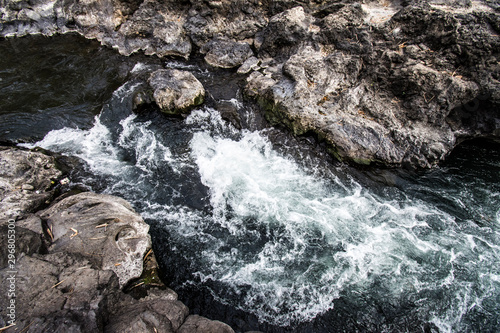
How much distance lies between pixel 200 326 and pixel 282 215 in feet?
11.7

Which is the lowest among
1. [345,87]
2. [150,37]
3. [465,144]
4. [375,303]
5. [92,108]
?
[375,303]

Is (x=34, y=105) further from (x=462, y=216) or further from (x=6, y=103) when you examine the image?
(x=462, y=216)

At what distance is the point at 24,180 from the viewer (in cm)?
723

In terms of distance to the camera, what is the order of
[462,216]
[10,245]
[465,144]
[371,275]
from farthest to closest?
1. [465,144]
2. [462,216]
3. [371,275]
4. [10,245]

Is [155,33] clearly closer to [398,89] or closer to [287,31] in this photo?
[287,31]

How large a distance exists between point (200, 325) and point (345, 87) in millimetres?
9327

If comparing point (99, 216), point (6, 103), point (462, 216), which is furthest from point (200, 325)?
point (6, 103)

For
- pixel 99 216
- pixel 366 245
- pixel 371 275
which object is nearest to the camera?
pixel 99 216

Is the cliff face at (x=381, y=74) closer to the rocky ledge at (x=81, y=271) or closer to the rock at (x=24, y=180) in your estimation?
the rocky ledge at (x=81, y=271)

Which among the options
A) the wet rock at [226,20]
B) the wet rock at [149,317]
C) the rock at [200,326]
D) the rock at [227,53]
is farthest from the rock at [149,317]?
the wet rock at [226,20]

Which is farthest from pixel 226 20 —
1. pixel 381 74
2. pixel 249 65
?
pixel 381 74

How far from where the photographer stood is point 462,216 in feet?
24.1

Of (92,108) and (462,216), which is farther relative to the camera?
(92,108)

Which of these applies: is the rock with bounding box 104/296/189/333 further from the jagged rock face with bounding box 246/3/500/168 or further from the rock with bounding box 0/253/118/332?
the jagged rock face with bounding box 246/3/500/168
